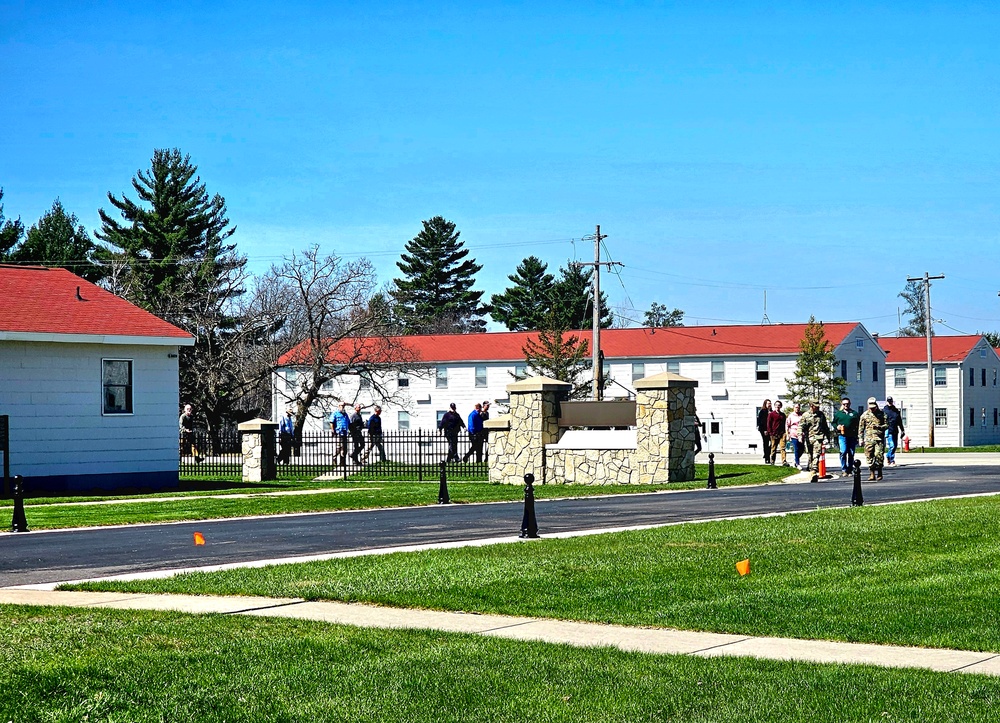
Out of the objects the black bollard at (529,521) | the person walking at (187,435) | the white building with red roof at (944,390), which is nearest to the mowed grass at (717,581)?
the black bollard at (529,521)

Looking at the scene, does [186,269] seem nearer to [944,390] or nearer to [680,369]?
[680,369]

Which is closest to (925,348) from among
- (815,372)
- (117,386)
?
(815,372)

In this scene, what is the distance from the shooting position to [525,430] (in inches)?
1156

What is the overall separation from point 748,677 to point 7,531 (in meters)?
13.4

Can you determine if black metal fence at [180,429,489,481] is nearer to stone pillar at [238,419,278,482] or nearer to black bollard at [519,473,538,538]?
stone pillar at [238,419,278,482]

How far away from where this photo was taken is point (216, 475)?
34.8 m

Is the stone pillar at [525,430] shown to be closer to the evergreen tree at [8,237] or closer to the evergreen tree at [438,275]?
the evergreen tree at [8,237]

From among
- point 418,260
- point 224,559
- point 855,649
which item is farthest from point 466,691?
point 418,260

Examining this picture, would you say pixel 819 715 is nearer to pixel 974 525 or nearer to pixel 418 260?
pixel 974 525

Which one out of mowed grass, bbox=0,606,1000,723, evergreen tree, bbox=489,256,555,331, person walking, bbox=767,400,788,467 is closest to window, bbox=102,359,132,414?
person walking, bbox=767,400,788,467

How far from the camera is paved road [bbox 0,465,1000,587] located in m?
14.1

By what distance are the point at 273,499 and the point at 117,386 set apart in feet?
21.2

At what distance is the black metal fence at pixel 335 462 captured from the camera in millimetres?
32897

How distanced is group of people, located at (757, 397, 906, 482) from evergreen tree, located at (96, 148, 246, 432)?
71.4 feet
